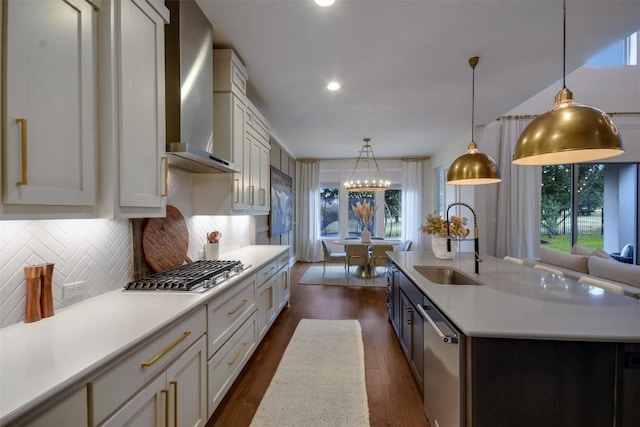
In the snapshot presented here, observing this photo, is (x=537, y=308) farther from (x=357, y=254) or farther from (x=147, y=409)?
(x=357, y=254)

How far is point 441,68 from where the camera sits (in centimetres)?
284

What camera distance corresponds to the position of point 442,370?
1.46 metres

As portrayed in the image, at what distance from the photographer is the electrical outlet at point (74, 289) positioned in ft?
4.46

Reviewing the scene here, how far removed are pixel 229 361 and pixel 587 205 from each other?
644cm

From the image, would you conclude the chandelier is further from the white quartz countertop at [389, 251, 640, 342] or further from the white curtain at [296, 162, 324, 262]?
the white quartz countertop at [389, 251, 640, 342]

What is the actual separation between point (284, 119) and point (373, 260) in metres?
3.01

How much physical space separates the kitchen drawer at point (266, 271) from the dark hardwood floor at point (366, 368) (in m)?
0.70

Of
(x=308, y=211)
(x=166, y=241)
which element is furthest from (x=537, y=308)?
(x=308, y=211)

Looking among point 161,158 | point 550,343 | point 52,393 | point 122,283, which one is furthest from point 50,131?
point 550,343

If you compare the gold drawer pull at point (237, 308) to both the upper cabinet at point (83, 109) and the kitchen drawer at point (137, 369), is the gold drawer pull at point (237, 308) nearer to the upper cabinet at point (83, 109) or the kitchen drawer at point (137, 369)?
the kitchen drawer at point (137, 369)

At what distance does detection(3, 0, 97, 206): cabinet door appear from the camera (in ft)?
2.91

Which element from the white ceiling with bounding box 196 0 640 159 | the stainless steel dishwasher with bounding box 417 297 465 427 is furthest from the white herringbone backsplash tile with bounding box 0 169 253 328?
the stainless steel dishwasher with bounding box 417 297 465 427

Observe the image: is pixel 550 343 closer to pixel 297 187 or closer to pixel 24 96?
pixel 24 96

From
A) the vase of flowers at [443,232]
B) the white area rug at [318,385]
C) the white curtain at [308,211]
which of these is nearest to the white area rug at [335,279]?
the white curtain at [308,211]
